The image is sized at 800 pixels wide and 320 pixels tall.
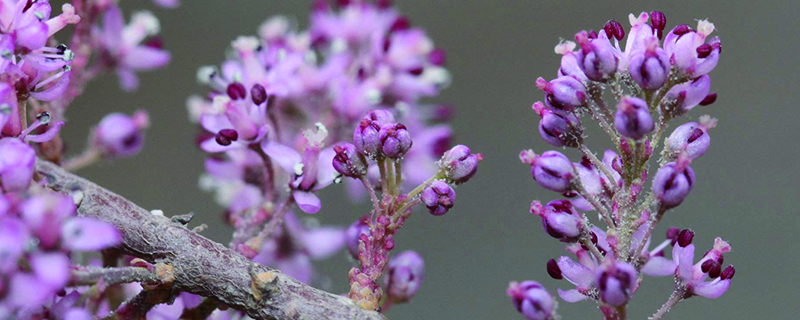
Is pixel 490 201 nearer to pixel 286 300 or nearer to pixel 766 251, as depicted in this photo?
pixel 766 251

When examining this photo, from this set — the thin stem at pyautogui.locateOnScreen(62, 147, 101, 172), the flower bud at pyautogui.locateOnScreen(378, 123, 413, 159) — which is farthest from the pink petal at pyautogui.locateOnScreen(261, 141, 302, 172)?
the thin stem at pyautogui.locateOnScreen(62, 147, 101, 172)

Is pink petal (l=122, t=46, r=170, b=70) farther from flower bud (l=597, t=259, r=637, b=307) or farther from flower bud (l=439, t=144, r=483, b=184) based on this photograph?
flower bud (l=597, t=259, r=637, b=307)

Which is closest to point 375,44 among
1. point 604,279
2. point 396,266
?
point 396,266

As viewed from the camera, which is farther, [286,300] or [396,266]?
[396,266]

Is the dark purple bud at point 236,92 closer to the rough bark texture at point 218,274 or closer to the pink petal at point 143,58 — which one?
the rough bark texture at point 218,274

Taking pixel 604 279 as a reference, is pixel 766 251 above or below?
above

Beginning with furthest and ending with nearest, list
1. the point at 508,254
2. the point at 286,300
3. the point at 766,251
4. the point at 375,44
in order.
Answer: the point at 508,254
the point at 766,251
the point at 375,44
the point at 286,300
